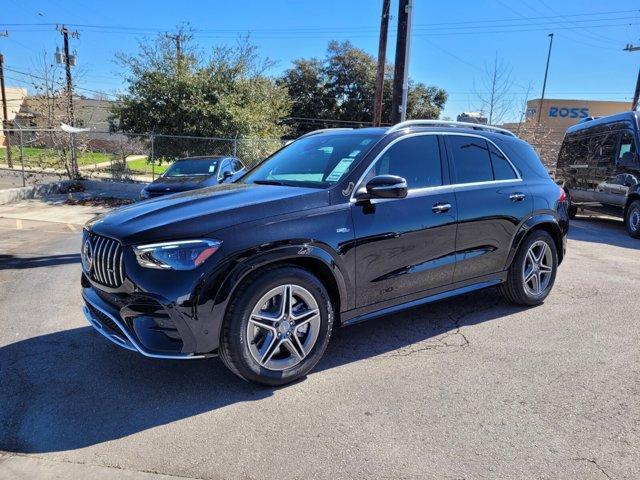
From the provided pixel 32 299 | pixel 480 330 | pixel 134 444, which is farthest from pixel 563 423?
pixel 32 299

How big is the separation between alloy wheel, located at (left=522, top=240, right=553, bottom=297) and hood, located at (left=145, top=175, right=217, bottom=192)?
7449 mm

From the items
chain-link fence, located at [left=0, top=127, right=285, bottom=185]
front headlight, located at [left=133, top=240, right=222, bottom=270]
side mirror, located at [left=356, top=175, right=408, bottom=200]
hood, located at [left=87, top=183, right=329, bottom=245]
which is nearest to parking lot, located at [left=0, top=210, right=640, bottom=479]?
front headlight, located at [left=133, top=240, right=222, bottom=270]

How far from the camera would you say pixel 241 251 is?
3270 millimetres

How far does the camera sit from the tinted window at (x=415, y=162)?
4203 mm

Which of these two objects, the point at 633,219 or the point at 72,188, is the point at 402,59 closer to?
the point at 633,219

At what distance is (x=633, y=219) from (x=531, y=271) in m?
7.00

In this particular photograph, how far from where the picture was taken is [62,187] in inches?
688

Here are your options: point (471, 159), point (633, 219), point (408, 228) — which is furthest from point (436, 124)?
point (633, 219)

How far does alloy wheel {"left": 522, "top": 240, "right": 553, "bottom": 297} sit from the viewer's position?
5.27m

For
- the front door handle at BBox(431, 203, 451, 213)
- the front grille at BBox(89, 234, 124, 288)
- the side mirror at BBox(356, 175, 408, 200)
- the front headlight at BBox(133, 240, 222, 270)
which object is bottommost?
the front grille at BBox(89, 234, 124, 288)

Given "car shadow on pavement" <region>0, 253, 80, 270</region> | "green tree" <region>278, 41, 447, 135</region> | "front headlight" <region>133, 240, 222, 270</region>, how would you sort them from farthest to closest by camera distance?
1. "green tree" <region>278, 41, 447, 135</region>
2. "car shadow on pavement" <region>0, 253, 80, 270</region>
3. "front headlight" <region>133, 240, 222, 270</region>

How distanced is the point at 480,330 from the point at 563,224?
1.72 meters

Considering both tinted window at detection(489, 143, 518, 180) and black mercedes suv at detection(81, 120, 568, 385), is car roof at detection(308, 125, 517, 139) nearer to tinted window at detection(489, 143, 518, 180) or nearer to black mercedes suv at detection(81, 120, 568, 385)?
black mercedes suv at detection(81, 120, 568, 385)

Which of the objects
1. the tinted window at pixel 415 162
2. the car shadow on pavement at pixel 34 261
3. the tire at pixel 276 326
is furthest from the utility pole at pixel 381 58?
the tire at pixel 276 326
